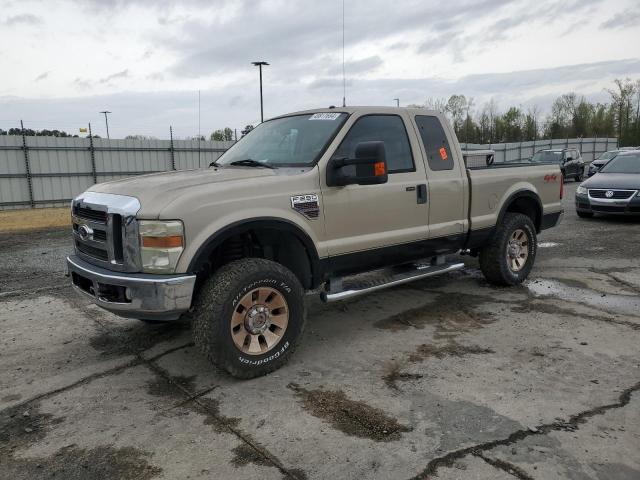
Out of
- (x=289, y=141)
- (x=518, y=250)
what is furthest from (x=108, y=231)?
(x=518, y=250)

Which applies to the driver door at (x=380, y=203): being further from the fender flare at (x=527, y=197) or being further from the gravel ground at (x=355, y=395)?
the fender flare at (x=527, y=197)

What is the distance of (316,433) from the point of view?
3092mm

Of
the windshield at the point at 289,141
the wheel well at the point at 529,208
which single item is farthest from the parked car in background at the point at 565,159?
the windshield at the point at 289,141

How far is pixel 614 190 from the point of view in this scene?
11.0 metres

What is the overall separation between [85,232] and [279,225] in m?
1.46

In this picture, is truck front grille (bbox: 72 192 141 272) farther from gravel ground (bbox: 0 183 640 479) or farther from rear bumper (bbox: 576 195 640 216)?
rear bumper (bbox: 576 195 640 216)

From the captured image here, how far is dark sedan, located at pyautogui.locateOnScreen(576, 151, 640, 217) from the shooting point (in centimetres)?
1077

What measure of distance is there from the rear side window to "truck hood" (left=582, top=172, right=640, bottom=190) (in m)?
7.47

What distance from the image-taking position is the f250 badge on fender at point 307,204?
4035mm

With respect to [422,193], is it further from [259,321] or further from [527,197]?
[527,197]

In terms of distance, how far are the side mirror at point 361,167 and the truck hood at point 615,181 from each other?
891 cm

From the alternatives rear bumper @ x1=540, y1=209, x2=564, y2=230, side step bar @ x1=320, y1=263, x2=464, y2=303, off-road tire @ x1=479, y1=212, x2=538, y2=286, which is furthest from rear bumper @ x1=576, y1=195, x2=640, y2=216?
side step bar @ x1=320, y1=263, x2=464, y2=303

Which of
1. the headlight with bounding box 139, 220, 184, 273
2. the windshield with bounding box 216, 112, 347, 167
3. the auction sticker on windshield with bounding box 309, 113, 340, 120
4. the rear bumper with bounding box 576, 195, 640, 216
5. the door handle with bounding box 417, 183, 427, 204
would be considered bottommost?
the rear bumper with bounding box 576, 195, 640, 216

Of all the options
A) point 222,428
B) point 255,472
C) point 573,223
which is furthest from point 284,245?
point 573,223
